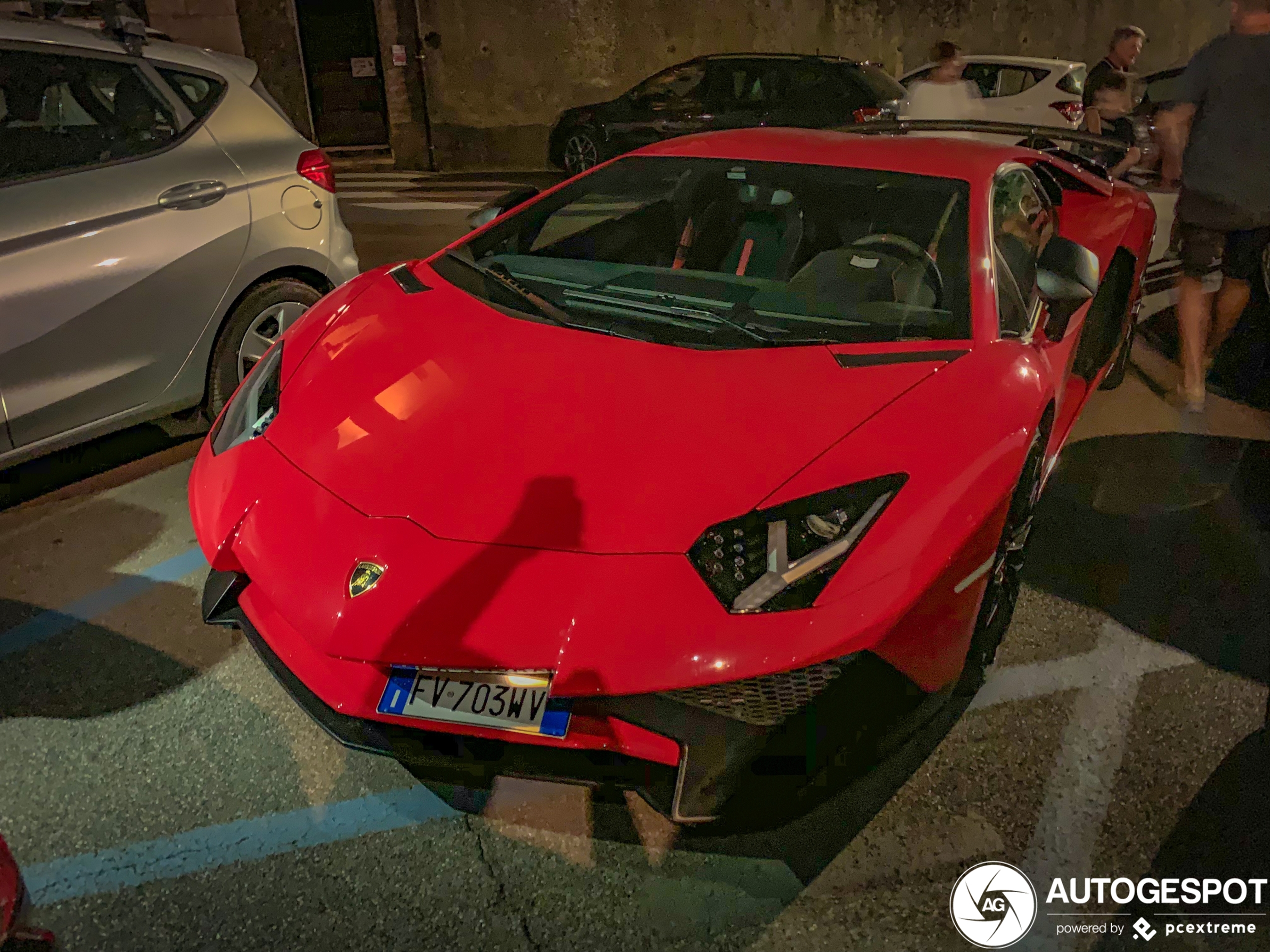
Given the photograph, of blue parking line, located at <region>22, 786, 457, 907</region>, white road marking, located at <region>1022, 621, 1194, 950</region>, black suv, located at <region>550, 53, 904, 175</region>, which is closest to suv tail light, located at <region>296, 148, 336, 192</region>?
blue parking line, located at <region>22, 786, 457, 907</region>

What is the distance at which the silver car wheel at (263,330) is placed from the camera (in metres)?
3.79

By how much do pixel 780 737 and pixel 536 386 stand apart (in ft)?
3.29

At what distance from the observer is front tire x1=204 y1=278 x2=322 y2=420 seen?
3.71 metres

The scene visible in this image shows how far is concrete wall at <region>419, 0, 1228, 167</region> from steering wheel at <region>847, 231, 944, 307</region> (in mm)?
12383

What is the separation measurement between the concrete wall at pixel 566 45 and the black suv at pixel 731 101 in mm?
3101

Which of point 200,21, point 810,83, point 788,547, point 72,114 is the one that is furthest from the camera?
point 200,21

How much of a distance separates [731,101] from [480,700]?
32.3ft

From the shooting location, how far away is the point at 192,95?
12.0 feet

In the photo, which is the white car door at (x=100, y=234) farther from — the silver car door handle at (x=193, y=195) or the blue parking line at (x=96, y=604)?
the blue parking line at (x=96, y=604)

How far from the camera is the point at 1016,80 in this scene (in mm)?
9836

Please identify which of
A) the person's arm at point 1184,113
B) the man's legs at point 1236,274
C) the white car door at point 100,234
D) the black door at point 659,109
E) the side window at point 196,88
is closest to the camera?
the white car door at point 100,234

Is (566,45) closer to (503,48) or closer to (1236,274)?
(503,48)

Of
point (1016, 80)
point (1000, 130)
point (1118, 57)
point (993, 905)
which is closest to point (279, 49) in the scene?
point (1016, 80)

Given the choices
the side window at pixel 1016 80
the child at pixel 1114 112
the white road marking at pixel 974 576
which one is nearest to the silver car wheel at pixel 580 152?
the side window at pixel 1016 80
